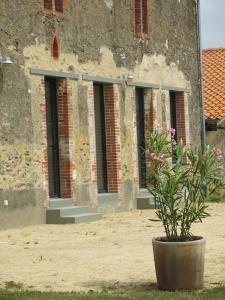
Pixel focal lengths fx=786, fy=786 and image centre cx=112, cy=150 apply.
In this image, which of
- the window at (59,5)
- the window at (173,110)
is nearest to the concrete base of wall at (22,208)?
the window at (59,5)

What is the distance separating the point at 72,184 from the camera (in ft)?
59.8

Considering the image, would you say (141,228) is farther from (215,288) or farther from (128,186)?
(215,288)

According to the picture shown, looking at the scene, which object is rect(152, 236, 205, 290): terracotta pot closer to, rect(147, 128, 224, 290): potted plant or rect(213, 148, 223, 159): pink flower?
rect(147, 128, 224, 290): potted plant

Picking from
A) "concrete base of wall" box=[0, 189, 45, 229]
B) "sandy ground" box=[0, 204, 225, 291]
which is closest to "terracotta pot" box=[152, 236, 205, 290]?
"sandy ground" box=[0, 204, 225, 291]

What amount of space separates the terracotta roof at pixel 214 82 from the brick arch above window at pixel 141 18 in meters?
5.41

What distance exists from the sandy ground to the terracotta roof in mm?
9680

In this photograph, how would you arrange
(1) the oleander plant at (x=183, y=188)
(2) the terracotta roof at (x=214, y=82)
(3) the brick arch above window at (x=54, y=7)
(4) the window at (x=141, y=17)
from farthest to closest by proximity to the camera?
(2) the terracotta roof at (x=214, y=82) → (4) the window at (x=141, y=17) → (3) the brick arch above window at (x=54, y=7) → (1) the oleander plant at (x=183, y=188)

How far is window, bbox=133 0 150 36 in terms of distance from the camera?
21.4 m

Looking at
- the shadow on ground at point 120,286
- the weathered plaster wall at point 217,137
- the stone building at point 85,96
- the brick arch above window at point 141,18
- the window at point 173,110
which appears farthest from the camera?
the weathered plaster wall at point 217,137

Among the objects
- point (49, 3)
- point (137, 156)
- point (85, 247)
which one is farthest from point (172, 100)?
point (85, 247)

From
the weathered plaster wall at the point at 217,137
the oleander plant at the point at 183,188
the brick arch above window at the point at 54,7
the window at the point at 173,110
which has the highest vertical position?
the brick arch above window at the point at 54,7

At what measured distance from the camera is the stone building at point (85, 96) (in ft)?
54.3

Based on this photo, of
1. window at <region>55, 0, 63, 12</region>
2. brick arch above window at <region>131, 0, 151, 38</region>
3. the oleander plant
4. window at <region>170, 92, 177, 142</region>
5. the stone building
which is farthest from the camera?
window at <region>170, 92, 177, 142</region>

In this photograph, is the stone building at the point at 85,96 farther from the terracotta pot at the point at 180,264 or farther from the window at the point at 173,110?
the terracotta pot at the point at 180,264
